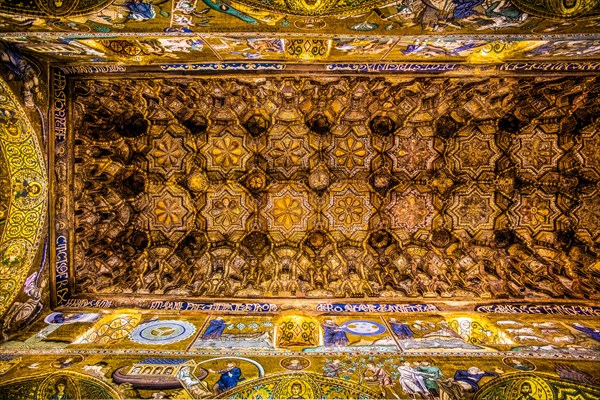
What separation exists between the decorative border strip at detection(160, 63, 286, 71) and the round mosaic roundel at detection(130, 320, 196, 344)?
5.25 meters

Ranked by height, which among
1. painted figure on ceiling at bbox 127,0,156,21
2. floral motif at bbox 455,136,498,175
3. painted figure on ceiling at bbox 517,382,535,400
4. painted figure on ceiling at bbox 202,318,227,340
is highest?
painted figure on ceiling at bbox 127,0,156,21

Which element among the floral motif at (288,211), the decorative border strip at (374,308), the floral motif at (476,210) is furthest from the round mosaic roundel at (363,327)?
the floral motif at (476,210)

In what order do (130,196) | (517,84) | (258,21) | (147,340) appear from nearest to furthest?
(258,21)
(147,340)
(517,84)
(130,196)

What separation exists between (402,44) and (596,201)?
20.9 feet

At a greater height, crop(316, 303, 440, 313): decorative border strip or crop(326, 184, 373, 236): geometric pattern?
crop(326, 184, 373, 236): geometric pattern

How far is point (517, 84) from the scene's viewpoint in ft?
22.4

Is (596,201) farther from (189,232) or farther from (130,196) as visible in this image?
(130,196)

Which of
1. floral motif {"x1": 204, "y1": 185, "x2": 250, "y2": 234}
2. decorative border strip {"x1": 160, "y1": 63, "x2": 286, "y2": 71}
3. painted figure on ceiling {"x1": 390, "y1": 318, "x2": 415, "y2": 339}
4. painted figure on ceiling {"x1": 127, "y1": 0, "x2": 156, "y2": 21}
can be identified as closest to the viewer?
painted figure on ceiling {"x1": 127, "y1": 0, "x2": 156, "y2": 21}

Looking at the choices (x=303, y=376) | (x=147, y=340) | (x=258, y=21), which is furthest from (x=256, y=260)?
(x=258, y=21)

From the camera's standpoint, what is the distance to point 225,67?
6.41 m

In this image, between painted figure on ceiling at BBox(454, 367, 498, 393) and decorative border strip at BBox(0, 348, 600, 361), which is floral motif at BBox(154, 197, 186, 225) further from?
painted figure on ceiling at BBox(454, 367, 498, 393)

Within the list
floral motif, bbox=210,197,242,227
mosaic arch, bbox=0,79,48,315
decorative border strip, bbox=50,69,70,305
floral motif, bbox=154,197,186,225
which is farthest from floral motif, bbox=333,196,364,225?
mosaic arch, bbox=0,79,48,315

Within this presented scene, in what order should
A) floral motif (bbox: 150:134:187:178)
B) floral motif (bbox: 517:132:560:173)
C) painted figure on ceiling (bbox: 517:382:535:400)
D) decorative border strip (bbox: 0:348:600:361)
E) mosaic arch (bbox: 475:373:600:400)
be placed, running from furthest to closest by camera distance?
1. floral motif (bbox: 150:134:187:178)
2. floral motif (bbox: 517:132:560:173)
3. decorative border strip (bbox: 0:348:600:361)
4. painted figure on ceiling (bbox: 517:382:535:400)
5. mosaic arch (bbox: 475:373:600:400)

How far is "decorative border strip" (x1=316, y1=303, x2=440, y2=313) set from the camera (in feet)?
23.0
